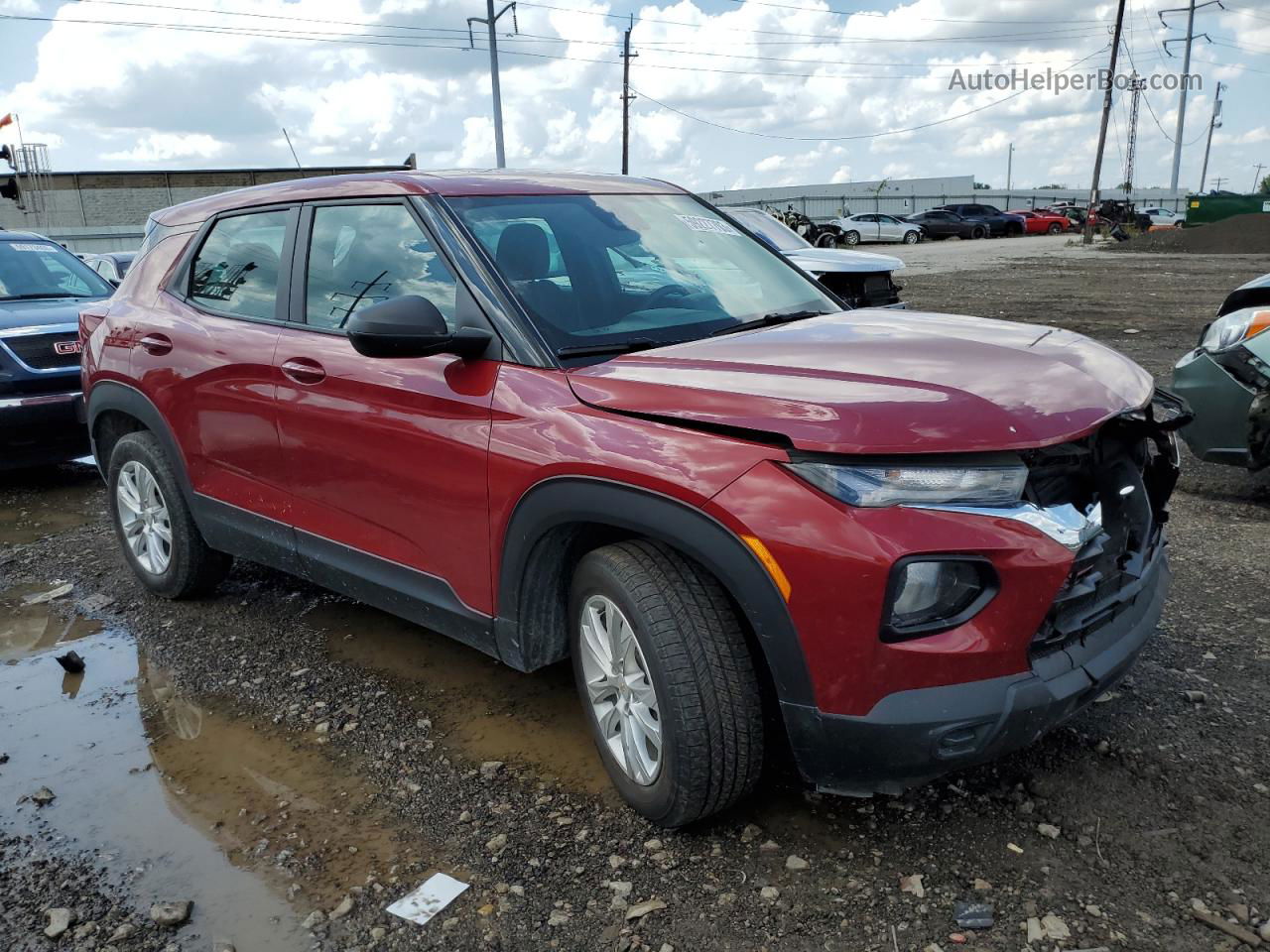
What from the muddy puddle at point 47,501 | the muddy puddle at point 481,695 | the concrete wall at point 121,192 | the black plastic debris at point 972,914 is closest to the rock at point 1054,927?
the black plastic debris at point 972,914

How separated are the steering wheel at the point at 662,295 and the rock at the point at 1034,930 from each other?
204 centimetres

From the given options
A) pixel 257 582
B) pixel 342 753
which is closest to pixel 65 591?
pixel 257 582

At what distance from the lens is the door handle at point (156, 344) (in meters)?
4.44

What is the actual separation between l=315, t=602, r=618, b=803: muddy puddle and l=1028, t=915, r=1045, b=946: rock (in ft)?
3.98

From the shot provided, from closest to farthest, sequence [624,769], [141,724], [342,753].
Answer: [624,769] → [342,753] → [141,724]

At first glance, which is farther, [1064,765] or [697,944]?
[1064,765]

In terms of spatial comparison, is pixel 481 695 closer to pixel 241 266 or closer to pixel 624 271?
pixel 624 271

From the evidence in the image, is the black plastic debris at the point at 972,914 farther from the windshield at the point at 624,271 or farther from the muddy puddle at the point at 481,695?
the windshield at the point at 624,271

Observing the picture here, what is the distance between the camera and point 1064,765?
316 centimetres

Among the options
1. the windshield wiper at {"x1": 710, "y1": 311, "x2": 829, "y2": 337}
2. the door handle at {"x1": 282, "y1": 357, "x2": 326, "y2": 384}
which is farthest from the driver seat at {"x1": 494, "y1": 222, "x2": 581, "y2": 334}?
the door handle at {"x1": 282, "y1": 357, "x2": 326, "y2": 384}

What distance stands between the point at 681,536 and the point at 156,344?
2.97 metres

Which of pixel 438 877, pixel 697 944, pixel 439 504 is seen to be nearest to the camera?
pixel 697 944

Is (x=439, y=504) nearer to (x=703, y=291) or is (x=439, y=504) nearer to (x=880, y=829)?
(x=703, y=291)

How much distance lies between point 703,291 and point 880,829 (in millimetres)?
1786
